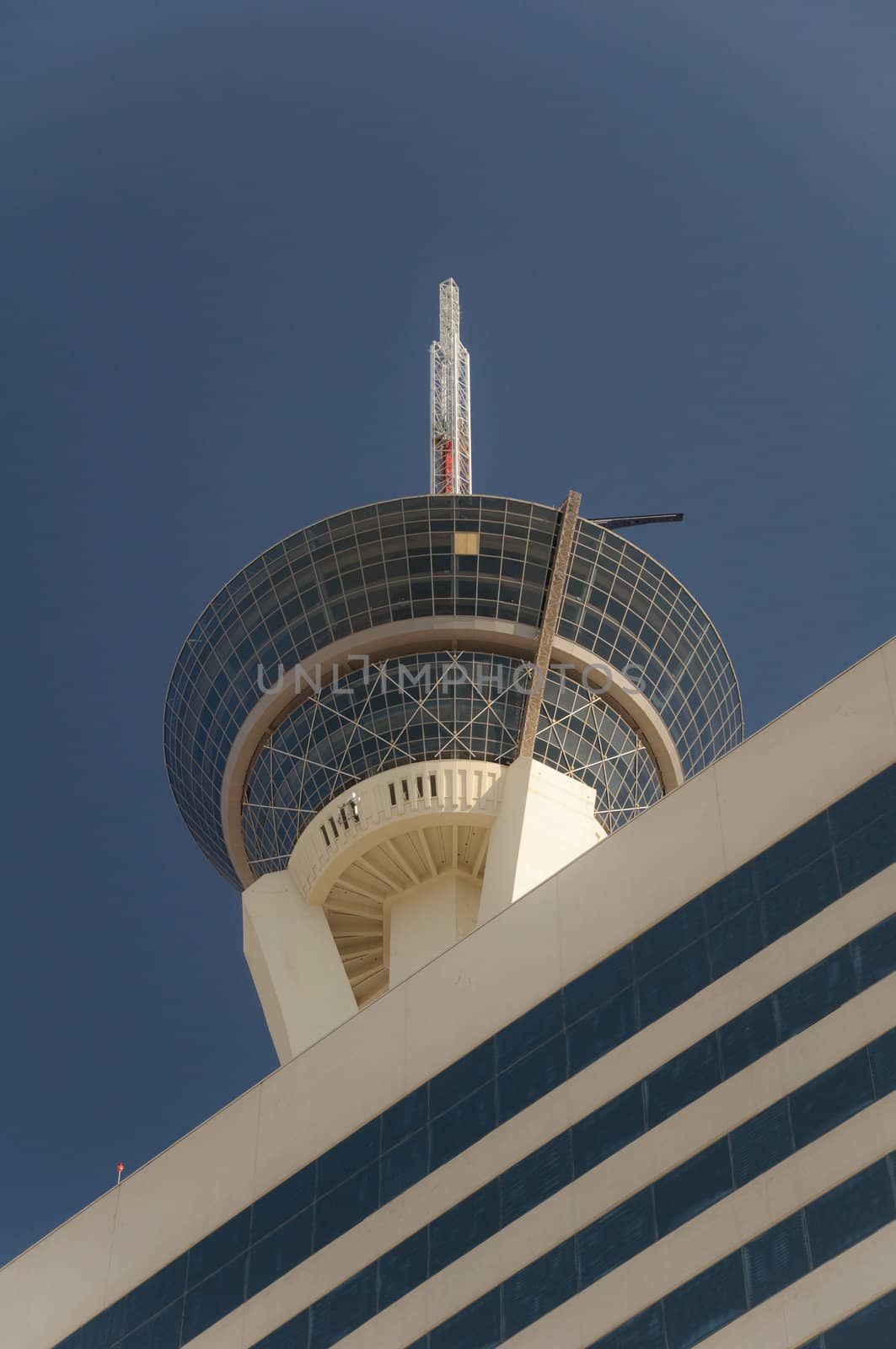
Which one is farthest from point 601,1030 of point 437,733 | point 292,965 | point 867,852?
point 437,733

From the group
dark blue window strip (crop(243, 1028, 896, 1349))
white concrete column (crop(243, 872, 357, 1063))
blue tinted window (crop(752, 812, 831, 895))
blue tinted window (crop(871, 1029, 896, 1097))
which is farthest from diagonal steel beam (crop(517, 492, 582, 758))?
blue tinted window (crop(871, 1029, 896, 1097))

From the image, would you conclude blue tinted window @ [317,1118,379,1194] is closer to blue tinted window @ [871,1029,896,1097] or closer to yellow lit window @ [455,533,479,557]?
blue tinted window @ [871,1029,896,1097]

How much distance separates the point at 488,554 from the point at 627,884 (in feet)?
103

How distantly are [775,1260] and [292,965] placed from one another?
34916mm

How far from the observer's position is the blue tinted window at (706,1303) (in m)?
26.6

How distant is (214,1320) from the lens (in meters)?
34.1

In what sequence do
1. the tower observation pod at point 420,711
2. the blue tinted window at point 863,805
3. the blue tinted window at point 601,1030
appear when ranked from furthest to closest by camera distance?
1. the tower observation pod at point 420,711
2. the blue tinted window at point 601,1030
3. the blue tinted window at point 863,805

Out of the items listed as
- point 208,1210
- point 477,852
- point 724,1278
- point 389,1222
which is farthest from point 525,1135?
point 477,852

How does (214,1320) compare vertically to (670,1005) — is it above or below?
below

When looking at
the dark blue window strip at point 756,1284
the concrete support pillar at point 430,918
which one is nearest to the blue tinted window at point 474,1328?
the dark blue window strip at point 756,1284

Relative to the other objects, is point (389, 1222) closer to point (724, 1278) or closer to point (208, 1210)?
point (208, 1210)

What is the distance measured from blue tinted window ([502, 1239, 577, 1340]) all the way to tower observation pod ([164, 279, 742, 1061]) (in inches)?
1176

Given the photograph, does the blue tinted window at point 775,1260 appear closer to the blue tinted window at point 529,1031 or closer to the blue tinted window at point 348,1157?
the blue tinted window at point 529,1031

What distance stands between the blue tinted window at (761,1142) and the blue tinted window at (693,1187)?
0.70 ft
